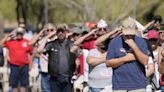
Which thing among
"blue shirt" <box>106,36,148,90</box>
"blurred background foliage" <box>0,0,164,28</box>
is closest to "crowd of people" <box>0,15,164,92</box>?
"blue shirt" <box>106,36,148,90</box>

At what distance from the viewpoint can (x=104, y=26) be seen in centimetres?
1216

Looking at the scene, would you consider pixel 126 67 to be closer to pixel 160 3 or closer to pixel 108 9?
pixel 108 9

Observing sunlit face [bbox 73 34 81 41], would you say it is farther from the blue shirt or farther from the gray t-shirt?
the blue shirt

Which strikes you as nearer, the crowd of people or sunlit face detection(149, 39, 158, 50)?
the crowd of people

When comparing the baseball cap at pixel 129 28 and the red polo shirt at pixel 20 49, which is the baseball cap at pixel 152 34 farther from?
the red polo shirt at pixel 20 49

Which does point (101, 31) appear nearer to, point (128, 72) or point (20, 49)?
point (128, 72)

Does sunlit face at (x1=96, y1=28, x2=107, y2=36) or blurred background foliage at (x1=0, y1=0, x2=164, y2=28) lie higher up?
blurred background foliage at (x1=0, y1=0, x2=164, y2=28)

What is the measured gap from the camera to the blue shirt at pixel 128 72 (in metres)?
9.71

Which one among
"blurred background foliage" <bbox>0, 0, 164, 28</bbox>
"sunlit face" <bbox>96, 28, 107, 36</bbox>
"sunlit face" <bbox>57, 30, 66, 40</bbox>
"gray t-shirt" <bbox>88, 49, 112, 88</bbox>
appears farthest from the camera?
"blurred background foliage" <bbox>0, 0, 164, 28</bbox>

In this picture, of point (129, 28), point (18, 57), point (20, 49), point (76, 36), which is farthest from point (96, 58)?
point (20, 49)

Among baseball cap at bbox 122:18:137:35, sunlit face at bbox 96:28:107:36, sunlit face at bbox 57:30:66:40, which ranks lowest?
baseball cap at bbox 122:18:137:35

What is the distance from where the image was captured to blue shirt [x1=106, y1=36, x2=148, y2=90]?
9.71 m

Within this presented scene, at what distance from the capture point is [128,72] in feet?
31.8

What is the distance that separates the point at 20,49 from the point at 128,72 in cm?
810
